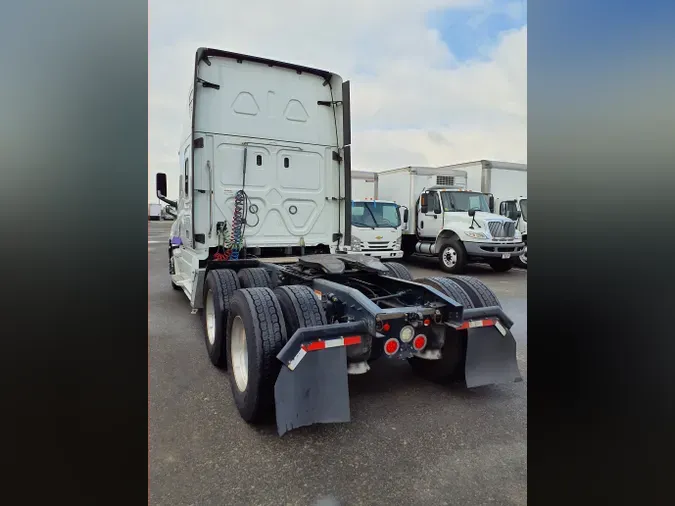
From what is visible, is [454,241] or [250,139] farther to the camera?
[454,241]

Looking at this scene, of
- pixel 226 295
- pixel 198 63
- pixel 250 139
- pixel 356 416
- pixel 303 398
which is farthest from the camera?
pixel 250 139

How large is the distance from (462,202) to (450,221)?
0.90 m

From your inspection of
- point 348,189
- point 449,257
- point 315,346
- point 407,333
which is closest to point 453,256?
point 449,257

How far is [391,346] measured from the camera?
3.24 m

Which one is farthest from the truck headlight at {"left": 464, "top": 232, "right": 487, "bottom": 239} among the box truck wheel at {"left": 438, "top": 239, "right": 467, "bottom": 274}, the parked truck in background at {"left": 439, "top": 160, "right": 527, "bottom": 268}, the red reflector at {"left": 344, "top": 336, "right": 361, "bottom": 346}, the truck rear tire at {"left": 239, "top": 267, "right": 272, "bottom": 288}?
the red reflector at {"left": 344, "top": 336, "right": 361, "bottom": 346}

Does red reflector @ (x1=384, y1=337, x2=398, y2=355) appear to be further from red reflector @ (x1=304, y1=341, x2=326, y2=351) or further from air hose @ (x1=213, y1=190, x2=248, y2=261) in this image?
air hose @ (x1=213, y1=190, x2=248, y2=261)

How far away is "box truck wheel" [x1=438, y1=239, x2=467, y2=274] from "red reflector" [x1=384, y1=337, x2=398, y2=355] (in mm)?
10002

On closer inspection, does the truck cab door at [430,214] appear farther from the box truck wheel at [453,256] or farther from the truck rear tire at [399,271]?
the truck rear tire at [399,271]

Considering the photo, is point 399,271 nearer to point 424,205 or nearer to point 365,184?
point 424,205

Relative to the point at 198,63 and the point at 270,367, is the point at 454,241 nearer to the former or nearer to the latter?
the point at 198,63

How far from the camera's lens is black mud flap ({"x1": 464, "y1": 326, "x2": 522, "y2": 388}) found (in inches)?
141
